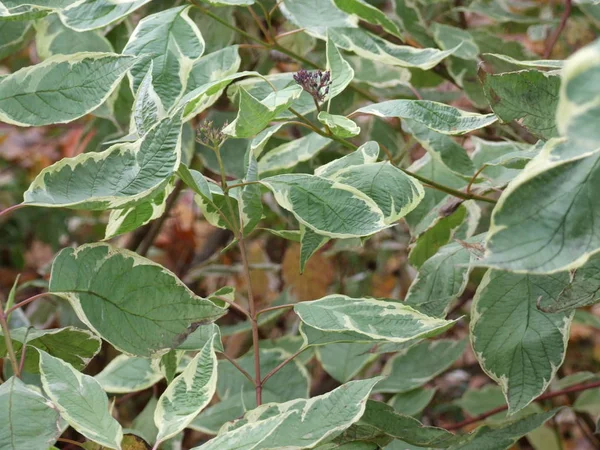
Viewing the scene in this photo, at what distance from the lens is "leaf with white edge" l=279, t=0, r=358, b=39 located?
0.83 m

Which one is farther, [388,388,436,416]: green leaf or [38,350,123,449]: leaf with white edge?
[388,388,436,416]: green leaf

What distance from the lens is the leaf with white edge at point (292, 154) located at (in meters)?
0.80

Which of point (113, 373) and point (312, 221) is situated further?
point (113, 373)

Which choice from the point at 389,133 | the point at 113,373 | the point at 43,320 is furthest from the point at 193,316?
the point at 43,320

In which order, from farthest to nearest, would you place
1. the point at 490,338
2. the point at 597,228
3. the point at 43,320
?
the point at 43,320 → the point at 490,338 → the point at 597,228

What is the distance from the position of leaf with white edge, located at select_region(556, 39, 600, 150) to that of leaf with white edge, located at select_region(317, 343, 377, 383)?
0.61 meters

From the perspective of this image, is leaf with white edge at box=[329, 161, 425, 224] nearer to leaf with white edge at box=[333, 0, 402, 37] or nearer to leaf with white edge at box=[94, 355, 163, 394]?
leaf with white edge at box=[333, 0, 402, 37]

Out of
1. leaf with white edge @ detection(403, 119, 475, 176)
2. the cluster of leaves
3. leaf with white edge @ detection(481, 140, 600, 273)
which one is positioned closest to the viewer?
leaf with white edge @ detection(481, 140, 600, 273)

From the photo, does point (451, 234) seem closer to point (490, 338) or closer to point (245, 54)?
point (490, 338)

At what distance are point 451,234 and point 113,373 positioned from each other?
404 millimetres

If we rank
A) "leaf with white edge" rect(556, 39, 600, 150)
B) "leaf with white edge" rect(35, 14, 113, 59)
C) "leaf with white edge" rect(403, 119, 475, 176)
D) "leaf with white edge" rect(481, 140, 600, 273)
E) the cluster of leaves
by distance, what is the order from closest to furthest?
"leaf with white edge" rect(556, 39, 600, 150) < "leaf with white edge" rect(481, 140, 600, 273) < the cluster of leaves < "leaf with white edge" rect(403, 119, 475, 176) < "leaf with white edge" rect(35, 14, 113, 59)

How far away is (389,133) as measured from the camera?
112 centimetres

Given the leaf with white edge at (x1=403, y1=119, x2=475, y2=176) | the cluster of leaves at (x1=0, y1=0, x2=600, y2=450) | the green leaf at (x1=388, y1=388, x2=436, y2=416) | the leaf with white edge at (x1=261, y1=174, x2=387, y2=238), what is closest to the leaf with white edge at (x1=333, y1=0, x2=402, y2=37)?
the cluster of leaves at (x1=0, y1=0, x2=600, y2=450)

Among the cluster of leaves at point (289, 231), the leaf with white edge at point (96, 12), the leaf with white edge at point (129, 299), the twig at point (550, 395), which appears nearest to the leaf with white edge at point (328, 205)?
the cluster of leaves at point (289, 231)
